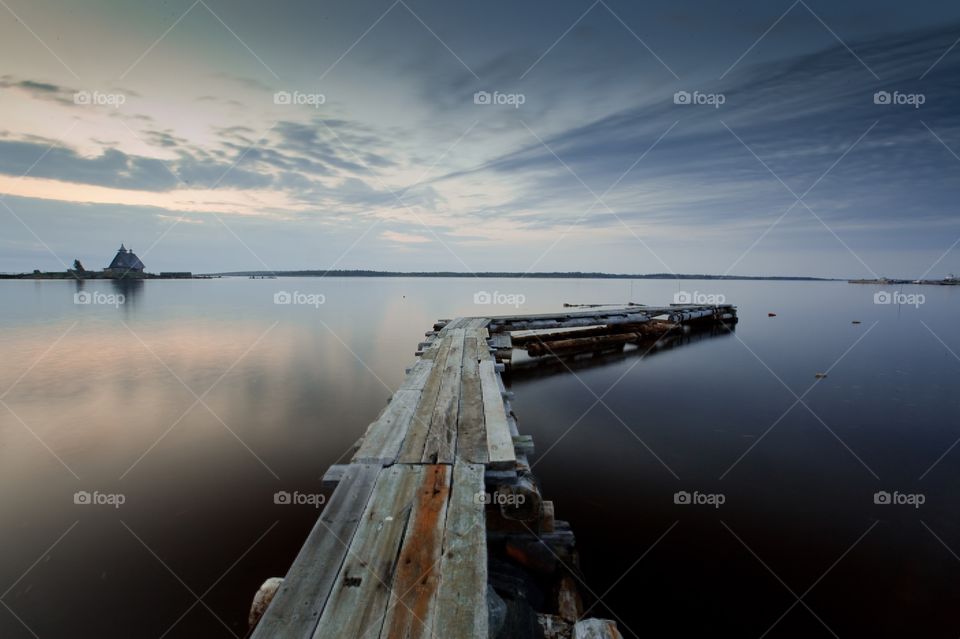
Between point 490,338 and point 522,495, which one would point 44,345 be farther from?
point 522,495

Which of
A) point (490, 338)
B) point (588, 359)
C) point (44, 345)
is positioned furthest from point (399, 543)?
point (44, 345)

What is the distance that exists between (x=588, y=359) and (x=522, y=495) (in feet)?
59.2

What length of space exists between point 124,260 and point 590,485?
516ft

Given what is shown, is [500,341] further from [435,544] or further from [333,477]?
[435,544]

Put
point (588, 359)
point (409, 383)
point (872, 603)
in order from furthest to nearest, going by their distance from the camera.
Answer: point (588, 359) → point (409, 383) → point (872, 603)

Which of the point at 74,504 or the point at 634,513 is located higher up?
the point at 74,504

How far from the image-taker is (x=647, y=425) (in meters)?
12.2

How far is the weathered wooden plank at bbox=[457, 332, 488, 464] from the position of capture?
5512mm
